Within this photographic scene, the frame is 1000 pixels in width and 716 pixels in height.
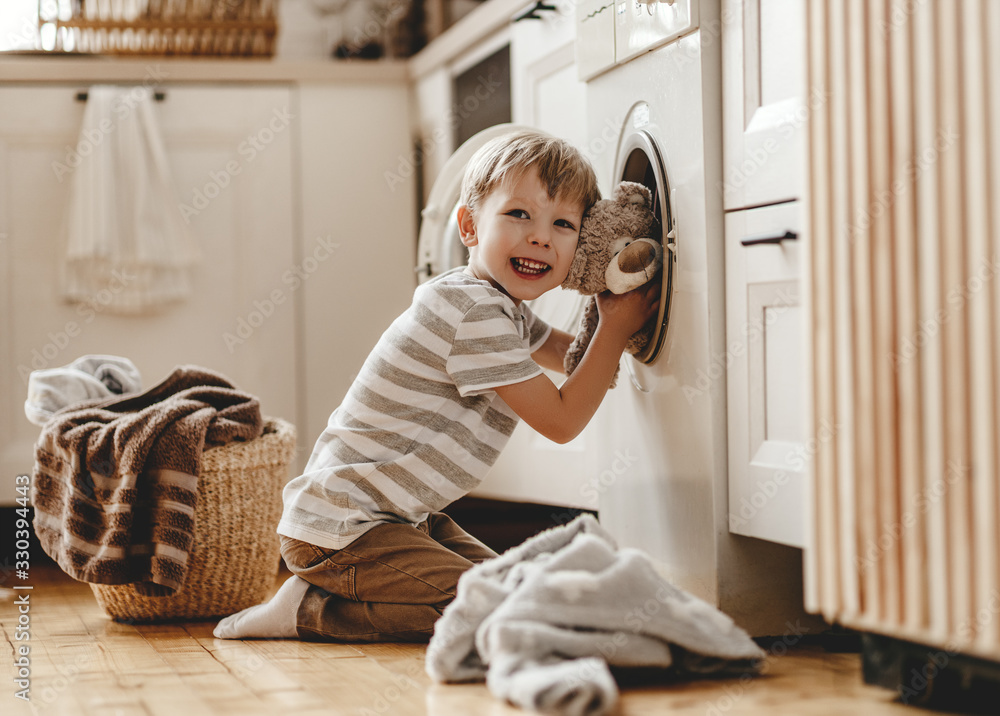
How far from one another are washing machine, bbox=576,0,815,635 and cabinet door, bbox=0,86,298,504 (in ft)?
3.45

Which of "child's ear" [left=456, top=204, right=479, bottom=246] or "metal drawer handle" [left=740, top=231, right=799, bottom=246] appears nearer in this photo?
"metal drawer handle" [left=740, top=231, right=799, bottom=246]

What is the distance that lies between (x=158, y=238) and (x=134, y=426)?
85cm

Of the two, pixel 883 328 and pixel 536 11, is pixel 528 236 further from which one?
pixel 536 11

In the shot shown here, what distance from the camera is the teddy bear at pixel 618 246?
52.7 inches

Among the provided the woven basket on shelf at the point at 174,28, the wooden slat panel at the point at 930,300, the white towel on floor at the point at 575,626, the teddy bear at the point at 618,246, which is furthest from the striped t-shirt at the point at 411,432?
the woven basket on shelf at the point at 174,28

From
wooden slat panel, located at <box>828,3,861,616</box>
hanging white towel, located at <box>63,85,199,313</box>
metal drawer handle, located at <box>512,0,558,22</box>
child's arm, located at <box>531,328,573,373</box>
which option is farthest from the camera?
hanging white towel, located at <box>63,85,199,313</box>

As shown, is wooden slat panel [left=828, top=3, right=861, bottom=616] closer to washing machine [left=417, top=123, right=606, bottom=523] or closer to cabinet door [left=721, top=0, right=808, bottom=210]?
cabinet door [left=721, top=0, right=808, bottom=210]

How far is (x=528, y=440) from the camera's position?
6.33 feet

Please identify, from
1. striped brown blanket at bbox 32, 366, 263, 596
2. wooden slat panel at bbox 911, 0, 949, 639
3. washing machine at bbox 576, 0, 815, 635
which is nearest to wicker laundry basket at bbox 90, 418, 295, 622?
striped brown blanket at bbox 32, 366, 263, 596

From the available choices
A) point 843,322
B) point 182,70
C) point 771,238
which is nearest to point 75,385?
point 182,70

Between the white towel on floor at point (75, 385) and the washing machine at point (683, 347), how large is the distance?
2.84 ft

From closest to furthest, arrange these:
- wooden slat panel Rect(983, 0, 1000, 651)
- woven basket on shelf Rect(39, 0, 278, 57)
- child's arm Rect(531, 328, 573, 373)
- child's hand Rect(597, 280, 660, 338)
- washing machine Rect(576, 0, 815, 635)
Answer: wooden slat panel Rect(983, 0, 1000, 651) → washing machine Rect(576, 0, 815, 635) → child's hand Rect(597, 280, 660, 338) → child's arm Rect(531, 328, 573, 373) → woven basket on shelf Rect(39, 0, 278, 57)

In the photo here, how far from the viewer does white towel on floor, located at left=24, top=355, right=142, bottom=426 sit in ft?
5.50

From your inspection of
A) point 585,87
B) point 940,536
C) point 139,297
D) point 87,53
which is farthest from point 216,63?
point 940,536
